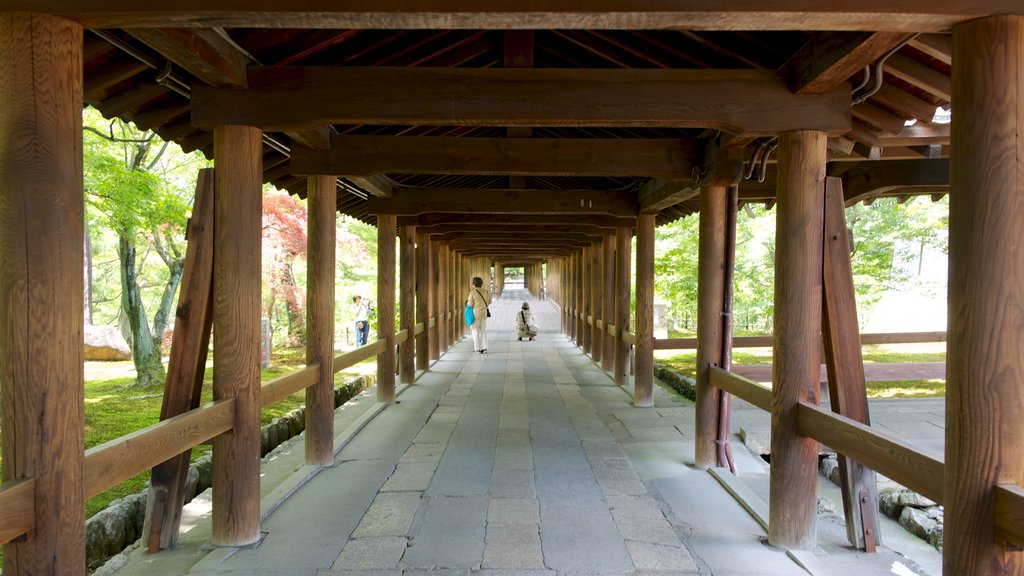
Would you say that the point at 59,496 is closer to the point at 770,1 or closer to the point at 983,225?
the point at 770,1

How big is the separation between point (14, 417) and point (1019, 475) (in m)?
3.33

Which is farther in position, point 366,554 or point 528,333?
point 528,333

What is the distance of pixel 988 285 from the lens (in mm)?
2172

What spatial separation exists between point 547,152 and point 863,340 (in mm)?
6272

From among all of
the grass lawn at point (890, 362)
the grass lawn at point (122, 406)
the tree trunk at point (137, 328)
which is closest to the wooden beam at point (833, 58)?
the grass lawn at point (122, 406)

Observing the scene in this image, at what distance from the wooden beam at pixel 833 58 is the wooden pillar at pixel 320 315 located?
139 inches

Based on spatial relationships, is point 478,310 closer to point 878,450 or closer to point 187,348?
point 187,348

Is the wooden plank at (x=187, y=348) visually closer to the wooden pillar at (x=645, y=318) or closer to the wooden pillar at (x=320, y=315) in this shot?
the wooden pillar at (x=320, y=315)

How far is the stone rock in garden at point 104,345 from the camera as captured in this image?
1371 centimetres

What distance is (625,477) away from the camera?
5.02 metres

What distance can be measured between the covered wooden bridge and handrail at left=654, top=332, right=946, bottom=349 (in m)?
2.29

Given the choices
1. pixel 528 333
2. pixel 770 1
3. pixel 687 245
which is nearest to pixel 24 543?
pixel 770 1

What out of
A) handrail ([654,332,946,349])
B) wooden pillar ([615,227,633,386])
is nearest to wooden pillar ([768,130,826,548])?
handrail ([654,332,946,349])

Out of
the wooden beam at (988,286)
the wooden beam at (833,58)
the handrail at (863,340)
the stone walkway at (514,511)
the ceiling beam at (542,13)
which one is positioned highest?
the wooden beam at (833,58)
